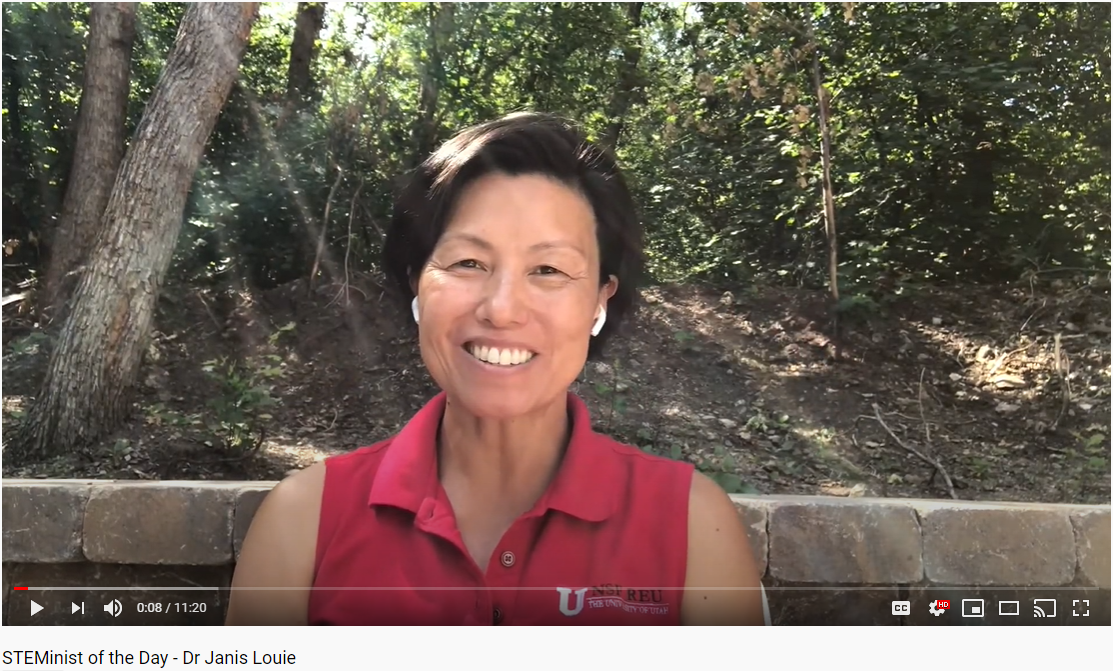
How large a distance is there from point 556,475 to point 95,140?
116 cm

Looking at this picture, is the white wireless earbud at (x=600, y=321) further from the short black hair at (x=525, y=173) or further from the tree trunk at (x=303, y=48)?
the tree trunk at (x=303, y=48)

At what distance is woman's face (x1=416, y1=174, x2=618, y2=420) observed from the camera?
1243 millimetres

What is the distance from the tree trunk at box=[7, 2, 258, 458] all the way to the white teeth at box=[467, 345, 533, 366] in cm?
72

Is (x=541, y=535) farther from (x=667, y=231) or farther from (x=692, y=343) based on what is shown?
(x=667, y=231)

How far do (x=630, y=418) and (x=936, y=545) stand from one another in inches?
26.0

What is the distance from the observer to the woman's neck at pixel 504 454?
1365 millimetres

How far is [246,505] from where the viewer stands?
58.6 inches

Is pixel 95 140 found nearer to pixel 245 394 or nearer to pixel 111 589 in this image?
pixel 245 394

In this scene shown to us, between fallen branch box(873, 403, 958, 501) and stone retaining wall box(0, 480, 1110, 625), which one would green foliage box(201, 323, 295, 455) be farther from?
fallen branch box(873, 403, 958, 501)

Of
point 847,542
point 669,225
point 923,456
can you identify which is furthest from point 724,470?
point 669,225

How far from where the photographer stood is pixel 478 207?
1.25 metres

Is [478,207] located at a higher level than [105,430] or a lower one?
higher

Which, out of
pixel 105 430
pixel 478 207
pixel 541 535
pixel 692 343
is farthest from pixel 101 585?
pixel 692 343

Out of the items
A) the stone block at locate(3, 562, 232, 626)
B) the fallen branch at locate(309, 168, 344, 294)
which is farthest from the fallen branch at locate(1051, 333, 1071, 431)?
the stone block at locate(3, 562, 232, 626)
